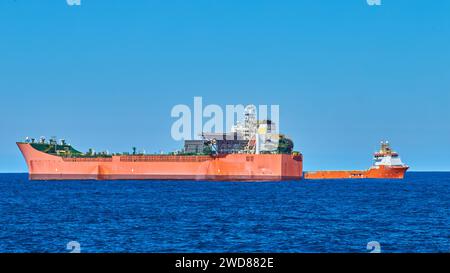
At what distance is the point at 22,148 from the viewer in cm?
10156

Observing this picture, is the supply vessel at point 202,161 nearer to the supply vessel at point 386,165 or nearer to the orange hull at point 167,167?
the orange hull at point 167,167

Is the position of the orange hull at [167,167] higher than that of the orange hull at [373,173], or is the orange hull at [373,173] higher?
the orange hull at [167,167]

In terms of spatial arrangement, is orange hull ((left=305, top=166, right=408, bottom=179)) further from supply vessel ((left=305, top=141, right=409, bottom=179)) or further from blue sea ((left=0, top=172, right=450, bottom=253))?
blue sea ((left=0, top=172, right=450, bottom=253))

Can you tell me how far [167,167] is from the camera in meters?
92.2

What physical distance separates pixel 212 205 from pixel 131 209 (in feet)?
19.9

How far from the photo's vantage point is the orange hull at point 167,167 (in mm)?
88750

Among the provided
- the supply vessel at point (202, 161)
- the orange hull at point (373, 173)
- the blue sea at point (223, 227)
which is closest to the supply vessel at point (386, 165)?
the orange hull at point (373, 173)

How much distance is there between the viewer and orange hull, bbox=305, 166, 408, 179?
113m

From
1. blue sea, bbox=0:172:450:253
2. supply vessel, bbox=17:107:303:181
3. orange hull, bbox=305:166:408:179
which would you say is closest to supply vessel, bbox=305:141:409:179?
orange hull, bbox=305:166:408:179

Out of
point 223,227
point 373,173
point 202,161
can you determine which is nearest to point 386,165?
point 373,173

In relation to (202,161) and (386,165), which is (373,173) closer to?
(386,165)
